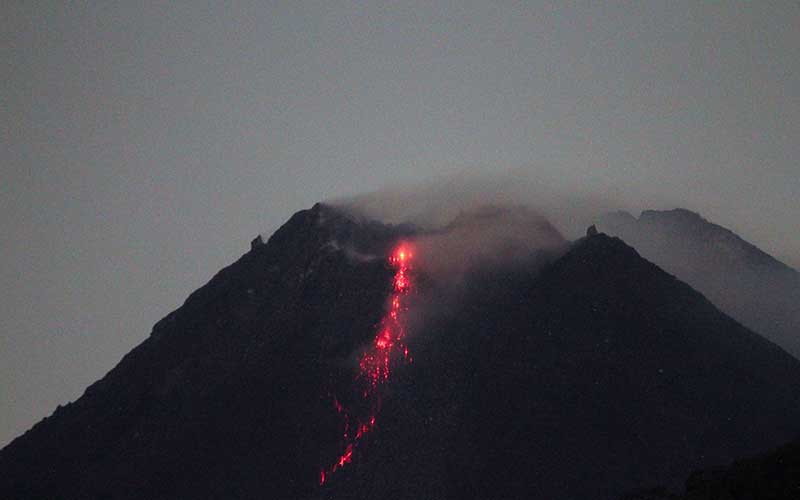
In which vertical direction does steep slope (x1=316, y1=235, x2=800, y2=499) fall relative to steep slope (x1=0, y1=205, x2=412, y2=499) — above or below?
below

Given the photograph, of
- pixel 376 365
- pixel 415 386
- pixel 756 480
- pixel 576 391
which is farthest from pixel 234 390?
pixel 756 480

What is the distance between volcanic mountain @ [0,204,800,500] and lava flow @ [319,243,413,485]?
326 mm

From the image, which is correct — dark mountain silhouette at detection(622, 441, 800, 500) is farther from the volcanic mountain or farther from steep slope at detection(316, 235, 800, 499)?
the volcanic mountain

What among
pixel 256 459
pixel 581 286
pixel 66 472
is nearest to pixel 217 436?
pixel 256 459

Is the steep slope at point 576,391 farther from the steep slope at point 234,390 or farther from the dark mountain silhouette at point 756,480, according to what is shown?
the dark mountain silhouette at point 756,480

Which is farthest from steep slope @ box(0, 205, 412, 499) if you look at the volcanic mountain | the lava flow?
the lava flow

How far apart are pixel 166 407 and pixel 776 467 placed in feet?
341

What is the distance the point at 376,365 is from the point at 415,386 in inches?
360

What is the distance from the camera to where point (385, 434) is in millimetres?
150750

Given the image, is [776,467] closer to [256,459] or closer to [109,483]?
[256,459]

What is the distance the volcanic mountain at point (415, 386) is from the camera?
144m

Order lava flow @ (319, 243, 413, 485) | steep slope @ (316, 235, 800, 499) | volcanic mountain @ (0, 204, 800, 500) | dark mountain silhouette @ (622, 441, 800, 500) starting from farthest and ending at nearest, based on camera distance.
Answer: lava flow @ (319, 243, 413, 485)
volcanic mountain @ (0, 204, 800, 500)
steep slope @ (316, 235, 800, 499)
dark mountain silhouette @ (622, 441, 800, 500)

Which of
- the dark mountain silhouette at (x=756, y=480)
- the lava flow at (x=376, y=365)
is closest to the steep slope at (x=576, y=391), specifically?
the lava flow at (x=376, y=365)

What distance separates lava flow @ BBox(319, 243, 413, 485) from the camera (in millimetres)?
152875
